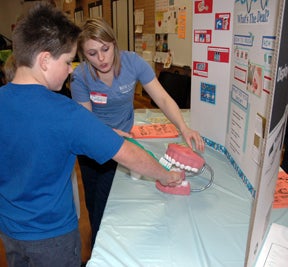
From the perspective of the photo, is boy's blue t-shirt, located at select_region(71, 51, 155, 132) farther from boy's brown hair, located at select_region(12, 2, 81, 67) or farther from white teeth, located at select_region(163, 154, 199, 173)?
boy's brown hair, located at select_region(12, 2, 81, 67)

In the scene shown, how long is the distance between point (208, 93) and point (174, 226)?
850 millimetres

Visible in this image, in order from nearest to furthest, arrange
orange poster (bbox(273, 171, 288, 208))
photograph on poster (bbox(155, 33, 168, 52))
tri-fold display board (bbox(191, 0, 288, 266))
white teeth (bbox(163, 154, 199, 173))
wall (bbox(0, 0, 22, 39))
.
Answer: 1. tri-fold display board (bbox(191, 0, 288, 266))
2. orange poster (bbox(273, 171, 288, 208))
3. white teeth (bbox(163, 154, 199, 173))
4. photograph on poster (bbox(155, 33, 168, 52))
5. wall (bbox(0, 0, 22, 39))

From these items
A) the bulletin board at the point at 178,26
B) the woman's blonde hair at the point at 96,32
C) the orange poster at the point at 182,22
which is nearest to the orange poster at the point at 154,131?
the woman's blonde hair at the point at 96,32

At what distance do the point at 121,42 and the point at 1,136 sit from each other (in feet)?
17.6

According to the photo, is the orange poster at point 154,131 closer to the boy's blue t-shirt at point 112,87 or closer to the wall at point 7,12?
the boy's blue t-shirt at point 112,87

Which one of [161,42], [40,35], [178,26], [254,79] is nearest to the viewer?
[40,35]

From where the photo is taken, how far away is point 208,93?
162 cm

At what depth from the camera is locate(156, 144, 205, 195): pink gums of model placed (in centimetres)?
117

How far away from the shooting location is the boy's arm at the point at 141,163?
Answer: 875 millimetres

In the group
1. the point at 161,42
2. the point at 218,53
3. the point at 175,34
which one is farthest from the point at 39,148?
the point at 161,42

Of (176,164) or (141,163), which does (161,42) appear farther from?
(141,163)

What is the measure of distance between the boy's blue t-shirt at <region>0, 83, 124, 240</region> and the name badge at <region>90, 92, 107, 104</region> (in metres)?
0.63

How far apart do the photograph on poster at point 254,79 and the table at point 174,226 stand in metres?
0.38

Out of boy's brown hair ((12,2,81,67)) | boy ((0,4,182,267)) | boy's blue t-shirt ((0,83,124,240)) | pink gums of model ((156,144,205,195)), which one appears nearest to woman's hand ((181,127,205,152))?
pink gums of model ((156,144,205,195))
